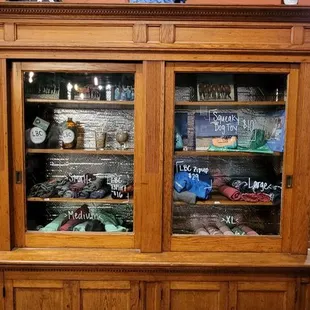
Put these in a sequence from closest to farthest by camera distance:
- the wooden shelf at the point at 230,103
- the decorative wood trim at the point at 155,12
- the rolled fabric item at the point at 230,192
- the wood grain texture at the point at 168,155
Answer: the decorative wood trim at the point at 155,12 < the wood grain texture at the point at 168,155 < the wooden shelf at the point at 230,103 < the rolled fabric item at the point at 230,192

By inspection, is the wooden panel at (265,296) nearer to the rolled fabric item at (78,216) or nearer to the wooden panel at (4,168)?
the rolled fabric item at (78,216)

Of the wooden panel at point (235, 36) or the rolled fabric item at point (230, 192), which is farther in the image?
the rolled fabric item at point (230, 192)

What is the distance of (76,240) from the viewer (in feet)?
6.22

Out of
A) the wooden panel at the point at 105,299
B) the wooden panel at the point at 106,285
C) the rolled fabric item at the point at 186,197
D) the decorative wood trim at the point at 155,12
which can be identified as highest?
the decorative wood trim at the point at 155,12

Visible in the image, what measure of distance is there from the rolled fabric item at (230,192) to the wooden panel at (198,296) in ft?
1.75

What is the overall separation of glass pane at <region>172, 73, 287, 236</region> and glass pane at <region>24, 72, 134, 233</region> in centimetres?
35

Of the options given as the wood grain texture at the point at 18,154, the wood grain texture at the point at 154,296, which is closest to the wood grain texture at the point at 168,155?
the wood grain texture at the point at 154,296

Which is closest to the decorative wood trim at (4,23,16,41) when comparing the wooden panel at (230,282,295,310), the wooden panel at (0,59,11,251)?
the wooden panel at (0,59,11,251)

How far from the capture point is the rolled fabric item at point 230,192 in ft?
6.59

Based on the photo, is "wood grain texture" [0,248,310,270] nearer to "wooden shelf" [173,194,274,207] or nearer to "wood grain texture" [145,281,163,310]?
"wood grain texture" [145,281,163,310]

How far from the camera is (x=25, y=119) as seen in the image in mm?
1889

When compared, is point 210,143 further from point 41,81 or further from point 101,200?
point 41,81

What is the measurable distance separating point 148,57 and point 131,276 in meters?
1.29

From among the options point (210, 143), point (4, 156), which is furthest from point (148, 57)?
point (4, 156)
